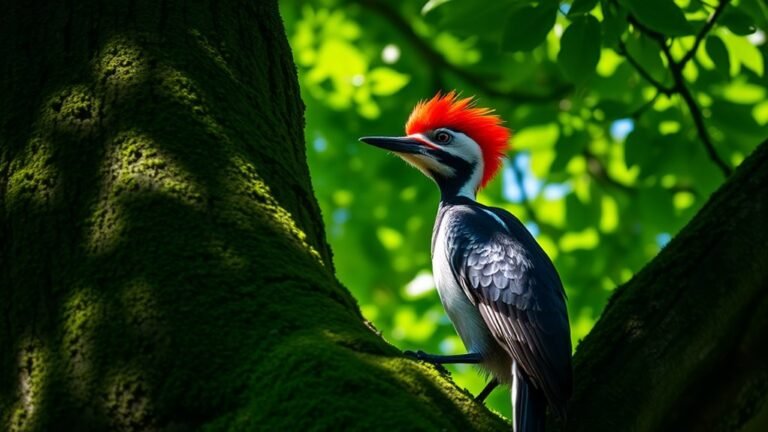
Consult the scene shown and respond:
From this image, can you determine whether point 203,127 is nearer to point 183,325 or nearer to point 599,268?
point 183,325

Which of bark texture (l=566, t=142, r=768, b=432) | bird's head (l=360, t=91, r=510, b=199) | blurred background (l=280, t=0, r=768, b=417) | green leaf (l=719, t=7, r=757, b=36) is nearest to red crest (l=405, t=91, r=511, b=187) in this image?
bird's head (l=360, t=91, r=510, b=199)

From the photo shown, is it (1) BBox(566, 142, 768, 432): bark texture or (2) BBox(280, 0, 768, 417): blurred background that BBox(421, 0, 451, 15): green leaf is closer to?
(2) BBox(280, 0, 768, 417): blurred background

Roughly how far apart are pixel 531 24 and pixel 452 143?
1.79 m

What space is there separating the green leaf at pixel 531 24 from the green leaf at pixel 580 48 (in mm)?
125

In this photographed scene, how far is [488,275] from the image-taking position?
440 cm

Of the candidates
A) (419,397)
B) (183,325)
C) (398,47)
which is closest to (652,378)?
(419,397)

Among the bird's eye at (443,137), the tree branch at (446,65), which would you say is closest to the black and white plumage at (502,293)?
the bird's eye at (443,137)

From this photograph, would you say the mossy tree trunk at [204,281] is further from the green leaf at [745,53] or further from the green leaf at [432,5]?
the green leaf at [745,53]

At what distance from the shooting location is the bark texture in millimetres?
2604

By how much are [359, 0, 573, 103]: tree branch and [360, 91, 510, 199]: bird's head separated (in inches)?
78.4

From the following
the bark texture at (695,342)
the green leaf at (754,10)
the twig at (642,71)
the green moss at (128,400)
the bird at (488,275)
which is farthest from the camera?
the twig at (642,71)

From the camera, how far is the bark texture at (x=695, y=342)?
8.54 ft

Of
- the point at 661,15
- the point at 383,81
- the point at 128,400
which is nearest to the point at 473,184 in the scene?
the point at 661,15

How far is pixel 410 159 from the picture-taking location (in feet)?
19.2
